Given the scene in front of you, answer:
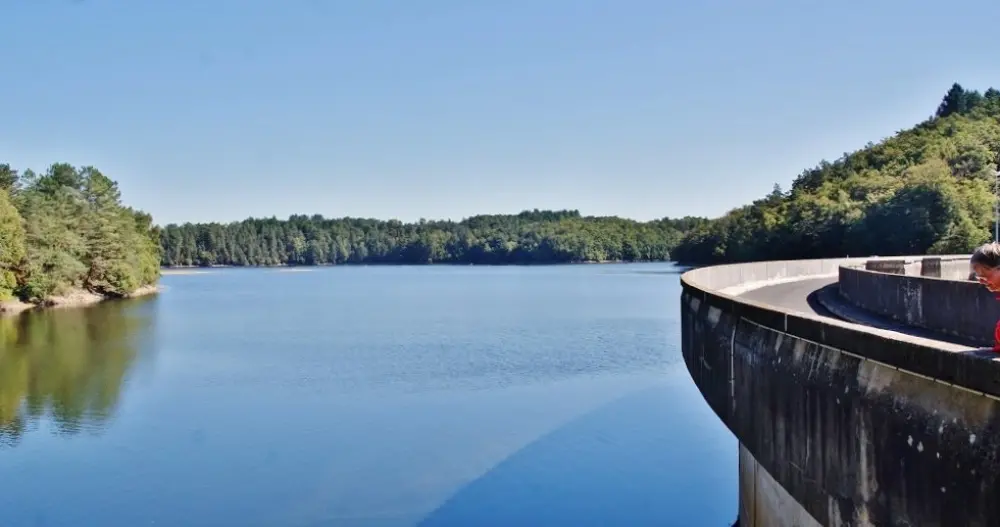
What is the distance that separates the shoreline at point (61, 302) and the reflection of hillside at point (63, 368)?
27.5ft

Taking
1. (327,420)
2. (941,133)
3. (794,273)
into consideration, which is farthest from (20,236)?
(941,133)

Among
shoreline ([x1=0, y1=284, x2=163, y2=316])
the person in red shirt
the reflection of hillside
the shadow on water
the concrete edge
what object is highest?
the person in red shirt

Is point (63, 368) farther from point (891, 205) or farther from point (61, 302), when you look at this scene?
point (891, 205)

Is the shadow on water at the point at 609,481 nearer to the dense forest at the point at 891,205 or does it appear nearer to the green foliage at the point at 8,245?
the dense forest at the point at 891,205

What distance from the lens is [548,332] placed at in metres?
A: 45.7

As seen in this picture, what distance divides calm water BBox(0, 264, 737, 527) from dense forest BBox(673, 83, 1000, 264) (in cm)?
3788

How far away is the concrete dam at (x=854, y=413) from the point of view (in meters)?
5.10

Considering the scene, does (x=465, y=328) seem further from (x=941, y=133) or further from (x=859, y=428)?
(x=941, y=133)

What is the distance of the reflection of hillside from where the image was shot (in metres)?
24.7

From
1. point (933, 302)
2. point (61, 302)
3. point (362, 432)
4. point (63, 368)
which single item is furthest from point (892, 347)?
point (61, 302)

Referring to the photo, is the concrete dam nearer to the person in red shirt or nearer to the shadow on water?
the person in red shirt

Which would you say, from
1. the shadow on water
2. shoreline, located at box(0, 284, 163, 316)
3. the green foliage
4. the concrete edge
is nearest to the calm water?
the shadow on water

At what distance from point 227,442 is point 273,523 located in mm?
6784

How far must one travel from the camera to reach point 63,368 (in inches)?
1340
